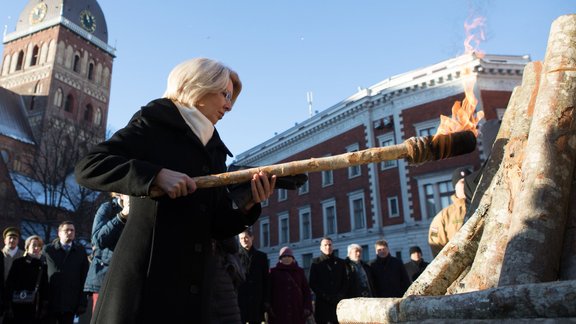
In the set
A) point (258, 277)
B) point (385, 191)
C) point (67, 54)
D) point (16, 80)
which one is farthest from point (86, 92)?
point (258, 277)

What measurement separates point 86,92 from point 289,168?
6333cm

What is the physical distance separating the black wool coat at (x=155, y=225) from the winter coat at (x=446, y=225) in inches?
135

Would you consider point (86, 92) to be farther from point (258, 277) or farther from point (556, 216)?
point (556, 216)

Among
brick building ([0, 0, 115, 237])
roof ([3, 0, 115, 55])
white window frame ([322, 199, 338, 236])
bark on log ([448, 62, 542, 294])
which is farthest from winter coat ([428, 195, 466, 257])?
roof ([3, 0, 115, 55])

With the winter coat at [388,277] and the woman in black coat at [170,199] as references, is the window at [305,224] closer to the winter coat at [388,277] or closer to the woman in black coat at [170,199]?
the winter coat at [388,277]

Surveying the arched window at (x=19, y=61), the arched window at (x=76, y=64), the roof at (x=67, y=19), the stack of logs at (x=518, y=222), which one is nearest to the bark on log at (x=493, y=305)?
the stack of logs at (x=518, y=222)

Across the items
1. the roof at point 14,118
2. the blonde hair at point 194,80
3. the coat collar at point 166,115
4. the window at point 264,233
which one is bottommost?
the coat collar at point 166,115

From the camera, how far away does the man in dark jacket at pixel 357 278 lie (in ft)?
25.8

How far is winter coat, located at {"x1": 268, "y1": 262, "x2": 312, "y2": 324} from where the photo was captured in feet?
24.6

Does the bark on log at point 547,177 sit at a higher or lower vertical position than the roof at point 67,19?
lower

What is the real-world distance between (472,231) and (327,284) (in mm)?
5473

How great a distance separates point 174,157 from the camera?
216 cm

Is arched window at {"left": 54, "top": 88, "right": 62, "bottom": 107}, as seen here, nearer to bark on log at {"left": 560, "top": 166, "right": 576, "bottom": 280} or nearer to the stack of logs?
the stack of logs

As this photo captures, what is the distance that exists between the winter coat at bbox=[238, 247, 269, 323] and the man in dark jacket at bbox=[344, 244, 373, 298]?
1515mm
